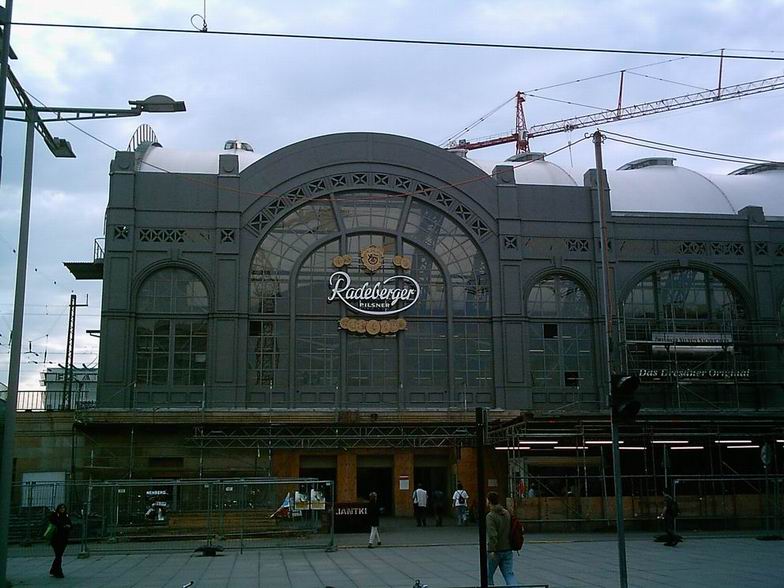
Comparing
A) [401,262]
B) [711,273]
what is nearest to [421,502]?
[401,262]

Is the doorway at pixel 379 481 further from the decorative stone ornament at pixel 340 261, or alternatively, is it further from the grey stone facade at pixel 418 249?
the decorative stone ornament at pixel 340 261

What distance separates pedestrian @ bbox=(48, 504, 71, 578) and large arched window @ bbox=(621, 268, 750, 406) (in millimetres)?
28291

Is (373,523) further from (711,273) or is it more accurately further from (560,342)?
(711,273)

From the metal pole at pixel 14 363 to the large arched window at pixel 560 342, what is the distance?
28.8 meters

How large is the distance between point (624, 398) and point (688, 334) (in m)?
30.9

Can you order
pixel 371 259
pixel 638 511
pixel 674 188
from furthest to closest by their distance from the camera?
pixel 674 188 < pixel 371 259 < pixel 638 511

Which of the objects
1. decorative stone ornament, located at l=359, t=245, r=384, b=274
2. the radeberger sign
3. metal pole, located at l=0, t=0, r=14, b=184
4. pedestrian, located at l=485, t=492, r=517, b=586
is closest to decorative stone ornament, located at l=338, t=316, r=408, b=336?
the radeberger sign

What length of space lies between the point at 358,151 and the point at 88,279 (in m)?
17.9

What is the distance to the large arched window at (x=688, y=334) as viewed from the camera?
1763 inches

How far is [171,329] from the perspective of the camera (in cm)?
4338

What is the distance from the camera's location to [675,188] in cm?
5266

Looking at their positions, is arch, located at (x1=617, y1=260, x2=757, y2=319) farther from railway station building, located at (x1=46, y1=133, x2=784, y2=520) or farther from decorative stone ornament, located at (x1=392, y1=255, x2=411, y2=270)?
decorative stone ornament, located at (x1=392, y1=255, x2=411, y2=270)

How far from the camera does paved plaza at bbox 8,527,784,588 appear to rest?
2078cm

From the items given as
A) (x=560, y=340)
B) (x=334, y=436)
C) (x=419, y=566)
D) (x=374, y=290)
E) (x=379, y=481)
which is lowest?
(x=419, y=566)
